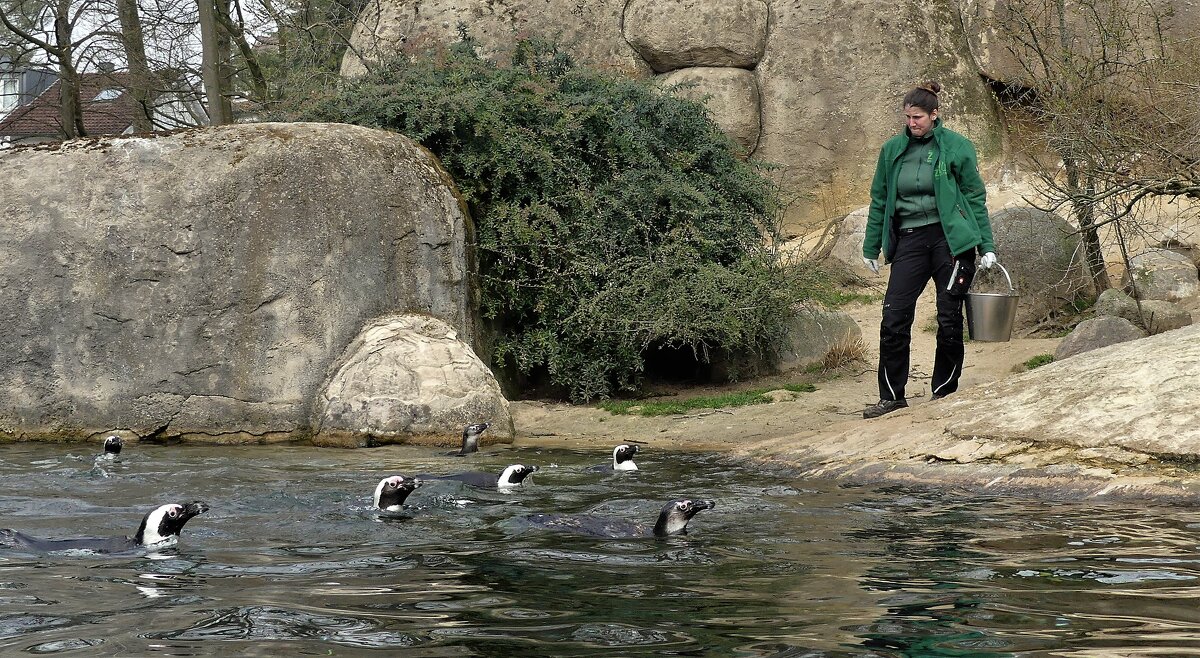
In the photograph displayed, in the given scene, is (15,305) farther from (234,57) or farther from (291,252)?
(234,57)

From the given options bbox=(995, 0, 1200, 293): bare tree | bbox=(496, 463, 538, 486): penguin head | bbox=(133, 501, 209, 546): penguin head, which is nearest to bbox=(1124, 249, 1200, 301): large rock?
bbox=(995, 0, 1200, 293): bare tree

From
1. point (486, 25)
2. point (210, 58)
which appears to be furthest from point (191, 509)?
point (210, 58)

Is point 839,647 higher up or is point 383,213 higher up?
point 383,213

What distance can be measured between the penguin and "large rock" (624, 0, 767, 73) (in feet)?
39.8

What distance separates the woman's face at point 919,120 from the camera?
8.95 m

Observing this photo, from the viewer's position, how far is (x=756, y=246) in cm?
1356

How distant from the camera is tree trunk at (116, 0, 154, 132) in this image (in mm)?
20781

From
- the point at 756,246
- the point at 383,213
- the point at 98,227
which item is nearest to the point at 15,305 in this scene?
the point at 98,227

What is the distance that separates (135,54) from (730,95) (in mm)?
9977

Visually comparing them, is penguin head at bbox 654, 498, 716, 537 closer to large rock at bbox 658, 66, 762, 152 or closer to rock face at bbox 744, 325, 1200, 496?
rock face at bbox 744, 325, 1200, 496

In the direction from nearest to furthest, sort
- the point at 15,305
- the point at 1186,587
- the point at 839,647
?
the point at 839,647 < the point at 1186,587 < the point at 15,305

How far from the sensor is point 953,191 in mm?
9016

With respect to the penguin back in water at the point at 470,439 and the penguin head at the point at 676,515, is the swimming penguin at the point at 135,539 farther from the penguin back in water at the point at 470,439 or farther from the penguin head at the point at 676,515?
the penguin back in water at the point at 470,439

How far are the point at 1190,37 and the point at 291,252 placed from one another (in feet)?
28.4
